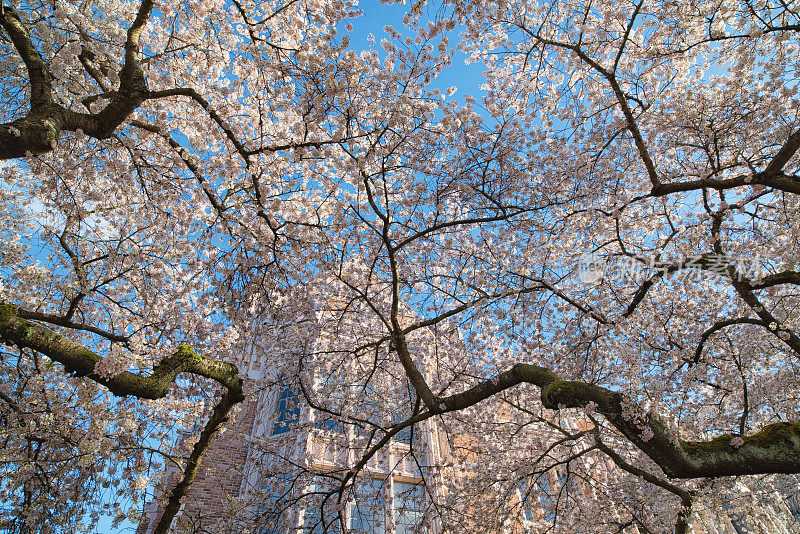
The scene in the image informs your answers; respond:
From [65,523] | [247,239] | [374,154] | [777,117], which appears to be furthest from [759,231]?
[65,523]

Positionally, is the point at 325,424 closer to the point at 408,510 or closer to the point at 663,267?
the point at 408,510

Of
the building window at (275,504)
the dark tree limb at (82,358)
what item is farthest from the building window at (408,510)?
the dark tree limb at (82,358)

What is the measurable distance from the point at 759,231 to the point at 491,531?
22.7ft

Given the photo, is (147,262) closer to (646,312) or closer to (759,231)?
(646,312)

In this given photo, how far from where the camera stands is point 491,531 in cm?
823

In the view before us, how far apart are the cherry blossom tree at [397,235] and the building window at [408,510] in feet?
2.76

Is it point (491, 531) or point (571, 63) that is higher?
point (571, 63)

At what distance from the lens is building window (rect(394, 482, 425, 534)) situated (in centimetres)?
727

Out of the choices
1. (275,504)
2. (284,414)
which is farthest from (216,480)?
(275,504)

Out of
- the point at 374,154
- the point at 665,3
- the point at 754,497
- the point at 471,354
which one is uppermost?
the point at 665,3

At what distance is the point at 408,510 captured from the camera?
8.19 m

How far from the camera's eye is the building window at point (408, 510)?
727cm

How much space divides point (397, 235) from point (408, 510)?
16.9ft

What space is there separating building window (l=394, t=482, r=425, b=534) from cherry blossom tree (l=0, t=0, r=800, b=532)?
0.84 m
